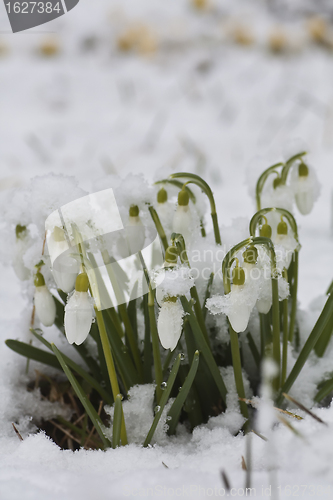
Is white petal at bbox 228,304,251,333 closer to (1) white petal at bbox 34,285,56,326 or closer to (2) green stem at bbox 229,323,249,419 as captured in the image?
(2) green stem at bbox 229,323,249,419

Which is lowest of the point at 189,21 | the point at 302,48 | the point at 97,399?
the point at 97,399

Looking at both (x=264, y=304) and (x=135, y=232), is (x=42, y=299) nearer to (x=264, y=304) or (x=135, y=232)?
(x=135, y=232)

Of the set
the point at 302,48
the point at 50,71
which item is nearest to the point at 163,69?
the point at 50,71

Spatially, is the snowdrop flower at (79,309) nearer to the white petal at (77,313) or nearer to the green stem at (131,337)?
the white petal at (77,313)

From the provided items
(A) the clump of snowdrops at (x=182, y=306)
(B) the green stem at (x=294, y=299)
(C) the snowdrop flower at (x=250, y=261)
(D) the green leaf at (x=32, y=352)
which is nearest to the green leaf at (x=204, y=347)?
(A) the clump of snowdrops at (x=182, y=306)

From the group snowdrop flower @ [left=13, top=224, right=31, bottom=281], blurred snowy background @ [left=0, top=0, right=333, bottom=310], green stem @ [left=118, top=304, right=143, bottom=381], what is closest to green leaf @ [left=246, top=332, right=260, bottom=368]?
green stem @ [left=118, top=304, right=143, bottom=381]

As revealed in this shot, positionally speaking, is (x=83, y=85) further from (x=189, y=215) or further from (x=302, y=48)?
(x=189, y=215)

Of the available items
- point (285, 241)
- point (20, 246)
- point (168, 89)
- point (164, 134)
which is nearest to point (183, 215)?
point (285, 241)

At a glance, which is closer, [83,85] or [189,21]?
[83,85]
